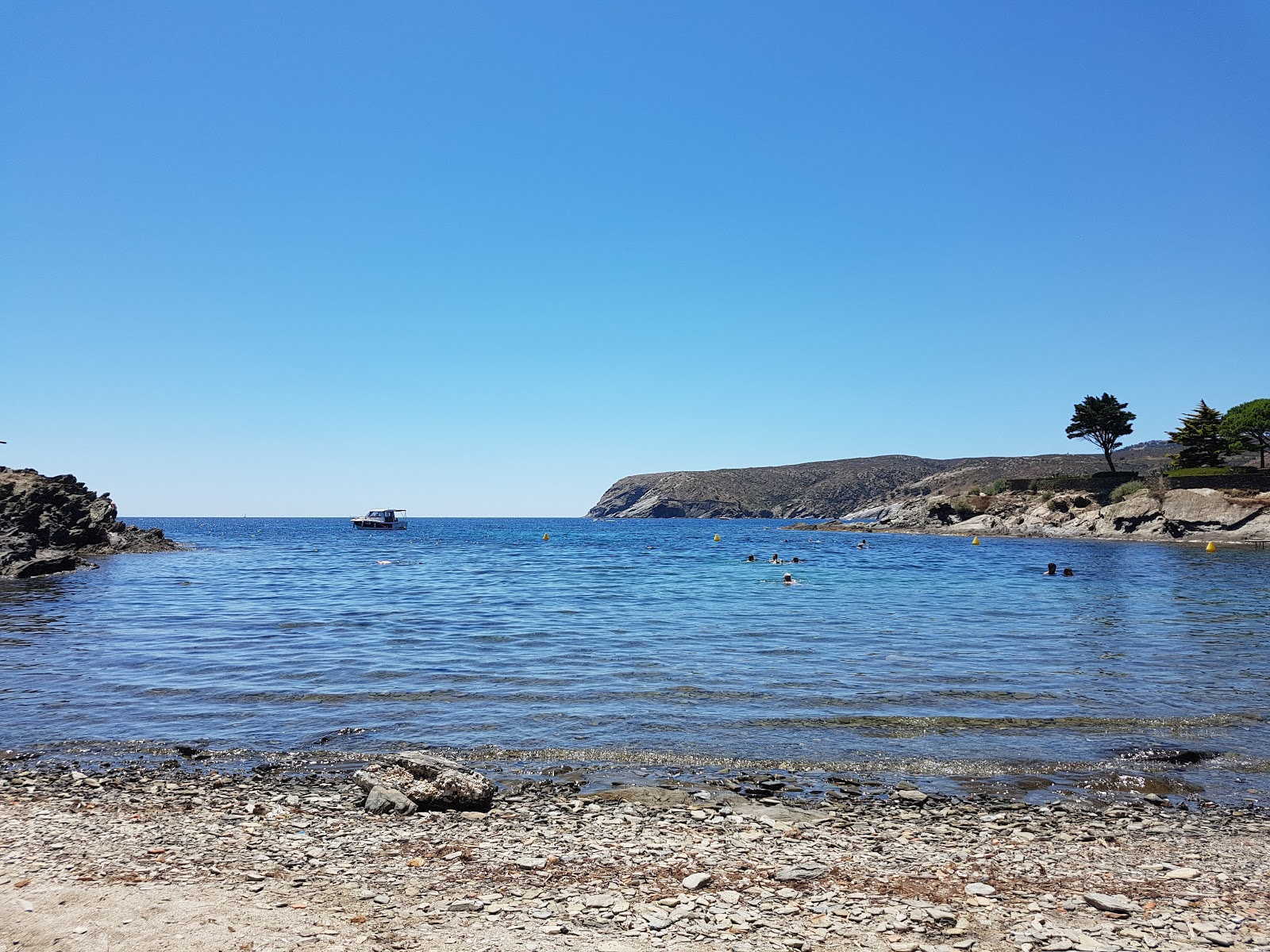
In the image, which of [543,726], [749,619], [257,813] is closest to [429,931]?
[257,813]

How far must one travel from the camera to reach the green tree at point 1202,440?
8038 cm

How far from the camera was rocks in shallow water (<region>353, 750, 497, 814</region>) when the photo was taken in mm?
8883

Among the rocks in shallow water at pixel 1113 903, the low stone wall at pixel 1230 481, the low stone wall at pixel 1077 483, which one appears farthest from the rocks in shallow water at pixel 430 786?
the low stone wall at pixel 1077 483

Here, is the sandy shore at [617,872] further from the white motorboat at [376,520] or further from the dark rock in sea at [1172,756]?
the white motorboat at [376,520]

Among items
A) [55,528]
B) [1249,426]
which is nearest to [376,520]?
[55,528]

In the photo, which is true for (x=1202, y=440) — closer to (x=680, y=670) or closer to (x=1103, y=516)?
(x=1103, y=516)

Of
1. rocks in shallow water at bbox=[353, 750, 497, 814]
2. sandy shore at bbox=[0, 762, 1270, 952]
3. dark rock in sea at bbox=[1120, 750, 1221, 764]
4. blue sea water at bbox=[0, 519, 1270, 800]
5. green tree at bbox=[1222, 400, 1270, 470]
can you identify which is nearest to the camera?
sandy shore at bbox=[0, 762, 1270, 952]

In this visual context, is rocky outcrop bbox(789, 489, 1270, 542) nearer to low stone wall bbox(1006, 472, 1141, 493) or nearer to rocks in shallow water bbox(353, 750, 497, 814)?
low stone wall bbox(1006, 472, 1141, 493)

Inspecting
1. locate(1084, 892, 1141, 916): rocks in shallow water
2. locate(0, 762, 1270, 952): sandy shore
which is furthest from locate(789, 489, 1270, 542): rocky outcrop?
locate(1084, 892, 1141, 916): rocks in shallow water

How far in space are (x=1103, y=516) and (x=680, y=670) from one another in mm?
76302

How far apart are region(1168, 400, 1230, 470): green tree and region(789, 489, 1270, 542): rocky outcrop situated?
30.7ft

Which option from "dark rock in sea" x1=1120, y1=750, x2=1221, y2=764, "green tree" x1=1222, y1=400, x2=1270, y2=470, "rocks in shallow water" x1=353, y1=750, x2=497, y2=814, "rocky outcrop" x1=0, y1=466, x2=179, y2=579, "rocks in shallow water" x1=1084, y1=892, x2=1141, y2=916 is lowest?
"dark rock in sea" x1=1120, y1=750, x2=1221, y2=764

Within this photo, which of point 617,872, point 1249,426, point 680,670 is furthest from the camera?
point 1249,426

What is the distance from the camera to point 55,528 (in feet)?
181
